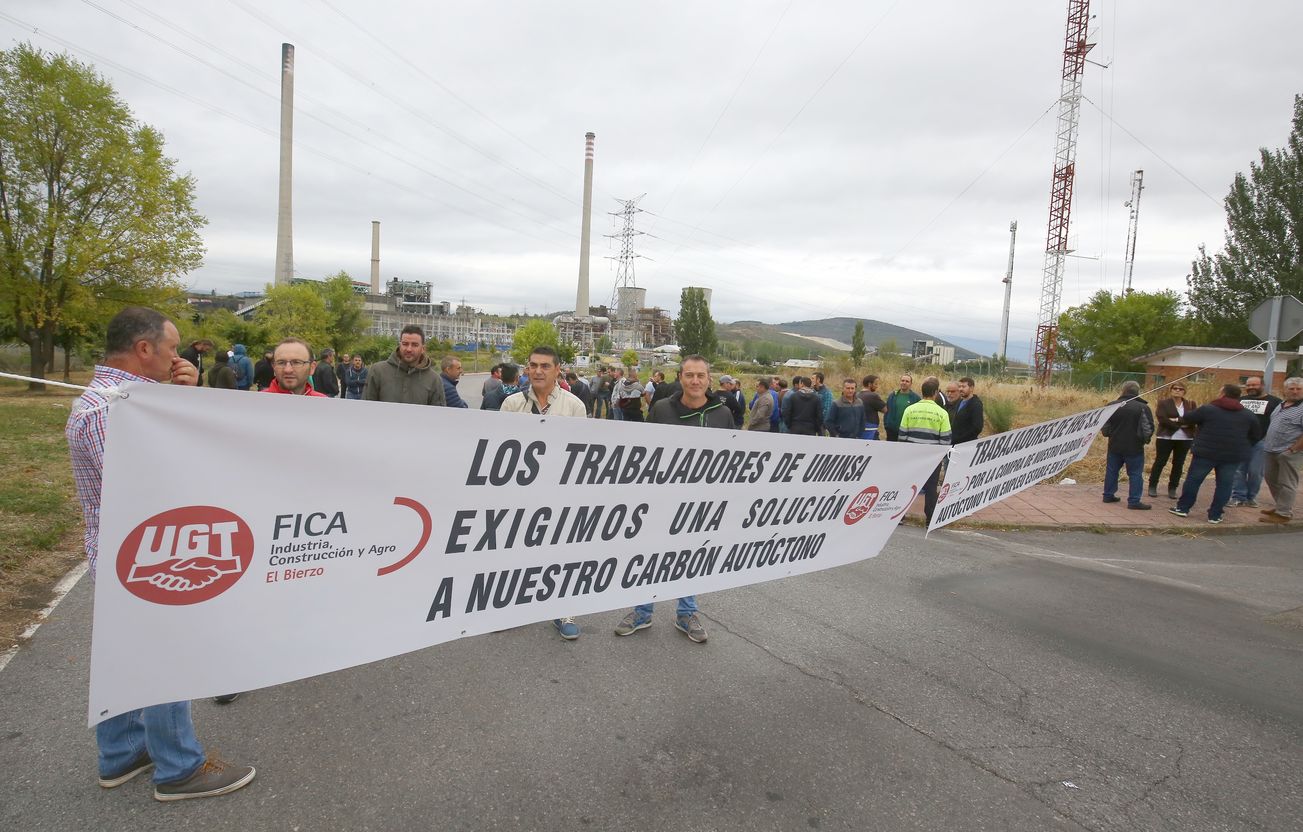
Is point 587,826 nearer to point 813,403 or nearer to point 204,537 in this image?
point 204,537

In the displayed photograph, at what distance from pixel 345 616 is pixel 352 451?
628 mm

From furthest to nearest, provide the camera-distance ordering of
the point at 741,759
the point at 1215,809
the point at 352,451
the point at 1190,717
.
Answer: the point at 1190,717 < the point at 741,759 < the point at 1215,809 < the point at 352,451

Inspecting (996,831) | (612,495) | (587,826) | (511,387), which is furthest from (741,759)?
(511,387)

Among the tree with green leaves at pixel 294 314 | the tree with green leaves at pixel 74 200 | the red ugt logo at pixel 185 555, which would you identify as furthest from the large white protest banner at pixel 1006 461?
the tree with green leaves at pixel 294 314

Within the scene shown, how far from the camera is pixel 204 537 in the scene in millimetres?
2115

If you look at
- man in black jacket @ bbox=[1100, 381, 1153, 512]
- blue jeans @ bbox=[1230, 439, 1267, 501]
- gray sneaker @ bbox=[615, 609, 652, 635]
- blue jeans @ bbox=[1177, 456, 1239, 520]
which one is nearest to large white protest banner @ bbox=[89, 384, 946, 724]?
gray sneaker @ bbox=[615, 609, 652, 635]

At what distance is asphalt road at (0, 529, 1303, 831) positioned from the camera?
2.55 metres

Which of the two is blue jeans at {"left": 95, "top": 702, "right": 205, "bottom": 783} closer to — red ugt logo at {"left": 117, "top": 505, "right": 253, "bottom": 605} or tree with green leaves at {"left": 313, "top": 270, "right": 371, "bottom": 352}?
red ugt logo at {"left": 117, "top": 505, "right": 253, "bottom": 605}

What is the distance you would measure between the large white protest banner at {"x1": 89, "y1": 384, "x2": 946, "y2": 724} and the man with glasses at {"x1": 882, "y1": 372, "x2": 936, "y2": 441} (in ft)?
21.4

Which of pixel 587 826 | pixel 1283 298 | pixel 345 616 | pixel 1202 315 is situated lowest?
pixel 587 826

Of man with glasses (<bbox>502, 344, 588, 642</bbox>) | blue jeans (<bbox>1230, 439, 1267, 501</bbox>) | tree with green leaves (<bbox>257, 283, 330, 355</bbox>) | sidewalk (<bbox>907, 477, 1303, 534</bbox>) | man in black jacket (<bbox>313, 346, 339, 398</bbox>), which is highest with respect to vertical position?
tree with green leaves (<bbox>257, 283, 330, 355</bbox>)

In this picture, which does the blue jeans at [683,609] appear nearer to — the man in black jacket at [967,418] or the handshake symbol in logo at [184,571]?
the handshake symbol in logo at [184,571]

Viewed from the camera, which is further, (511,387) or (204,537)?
(511,387)

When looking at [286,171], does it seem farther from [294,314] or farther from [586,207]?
[586,207]
